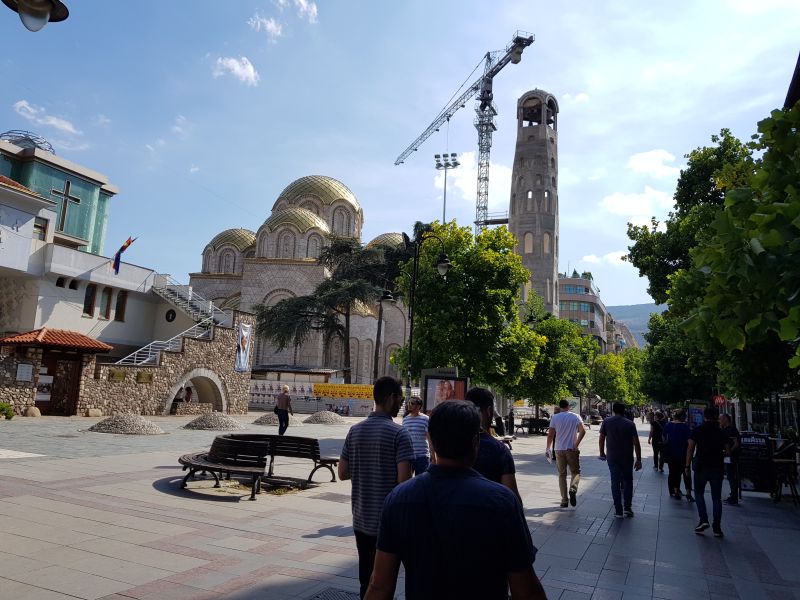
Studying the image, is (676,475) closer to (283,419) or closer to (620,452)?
(620,452)

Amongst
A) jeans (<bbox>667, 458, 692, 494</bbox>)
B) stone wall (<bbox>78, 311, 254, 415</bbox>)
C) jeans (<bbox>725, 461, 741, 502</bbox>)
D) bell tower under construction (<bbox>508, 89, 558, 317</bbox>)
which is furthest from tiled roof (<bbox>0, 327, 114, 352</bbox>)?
bell tower under construction (<bbox>508, 89, 558, 317</bbox>)

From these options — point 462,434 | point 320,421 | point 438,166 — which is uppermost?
point 438,166

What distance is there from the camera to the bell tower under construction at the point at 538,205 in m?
64.4

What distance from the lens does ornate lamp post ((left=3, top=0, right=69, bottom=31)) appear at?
4207 mm

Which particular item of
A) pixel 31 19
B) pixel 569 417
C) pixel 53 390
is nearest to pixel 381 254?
pixel 53 390

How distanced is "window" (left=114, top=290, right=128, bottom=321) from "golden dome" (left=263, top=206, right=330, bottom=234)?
75.7 feet

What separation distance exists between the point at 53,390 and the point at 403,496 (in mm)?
24889

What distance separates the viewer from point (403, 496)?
2248 mm

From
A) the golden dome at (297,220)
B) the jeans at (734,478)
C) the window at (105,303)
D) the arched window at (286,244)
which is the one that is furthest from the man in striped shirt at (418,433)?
the golden dome at (297,220)

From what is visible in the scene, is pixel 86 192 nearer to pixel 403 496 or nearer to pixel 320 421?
pixel 320 421

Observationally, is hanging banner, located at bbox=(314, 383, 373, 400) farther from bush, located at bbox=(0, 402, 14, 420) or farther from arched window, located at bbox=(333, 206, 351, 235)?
arched window, located at bbox=(333, 206, 351, 235)

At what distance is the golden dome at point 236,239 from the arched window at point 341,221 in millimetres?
8484

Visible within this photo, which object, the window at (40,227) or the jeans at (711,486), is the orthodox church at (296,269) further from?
the jeans at (711,486)

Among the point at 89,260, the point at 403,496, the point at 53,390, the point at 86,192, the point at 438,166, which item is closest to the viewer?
the point at 403,496
